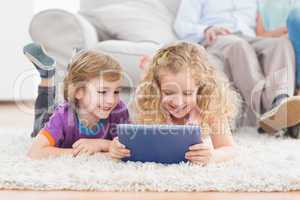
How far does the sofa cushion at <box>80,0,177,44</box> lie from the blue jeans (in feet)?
1.76

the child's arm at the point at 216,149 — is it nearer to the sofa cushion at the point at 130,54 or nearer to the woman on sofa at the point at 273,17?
the sofa cushion at the point at 130,54

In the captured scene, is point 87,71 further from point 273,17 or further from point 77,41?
point 273,17

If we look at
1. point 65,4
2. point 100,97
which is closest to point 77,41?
point 100,97

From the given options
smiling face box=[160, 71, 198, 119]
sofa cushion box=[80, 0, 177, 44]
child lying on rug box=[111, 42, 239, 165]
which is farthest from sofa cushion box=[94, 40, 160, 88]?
smiling face box=[160, 71, 198, 119]

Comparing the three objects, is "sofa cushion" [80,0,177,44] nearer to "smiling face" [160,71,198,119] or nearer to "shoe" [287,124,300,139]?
"shoe" [287,124,300,139]

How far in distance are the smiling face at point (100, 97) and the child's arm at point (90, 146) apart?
0.07m

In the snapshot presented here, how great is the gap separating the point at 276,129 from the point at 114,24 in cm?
82

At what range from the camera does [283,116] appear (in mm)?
2094

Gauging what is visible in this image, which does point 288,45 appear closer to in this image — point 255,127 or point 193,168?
point 255,127

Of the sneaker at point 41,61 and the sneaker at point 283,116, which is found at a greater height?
the sneaker at point 41,61

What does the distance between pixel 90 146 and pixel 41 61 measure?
54 cm

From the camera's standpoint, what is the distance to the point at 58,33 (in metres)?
2.32

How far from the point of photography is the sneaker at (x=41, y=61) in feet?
6.72

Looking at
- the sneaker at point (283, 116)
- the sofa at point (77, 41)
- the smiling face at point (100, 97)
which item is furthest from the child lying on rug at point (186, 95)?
the sofa at point (77, 41)
